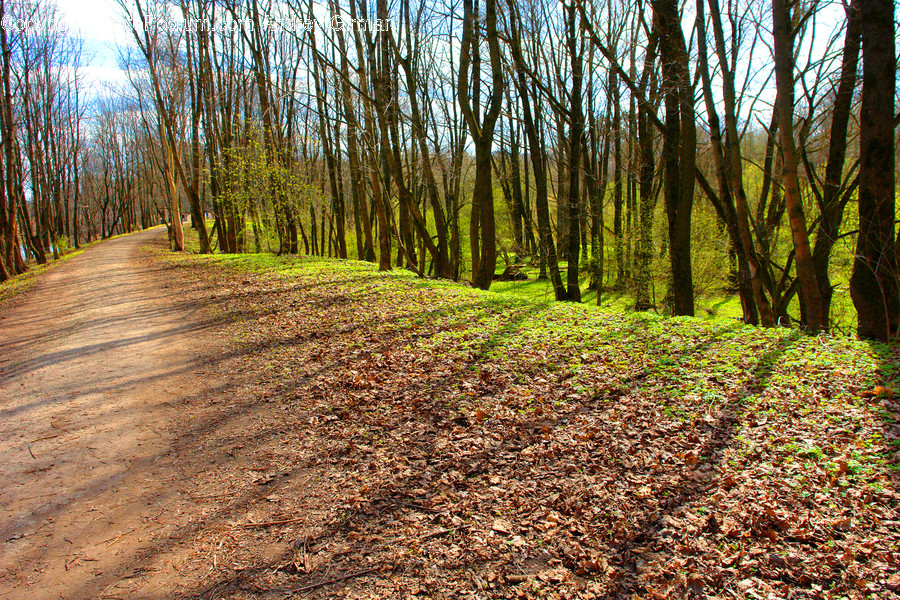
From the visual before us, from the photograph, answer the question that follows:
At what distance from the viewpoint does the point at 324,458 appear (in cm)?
371

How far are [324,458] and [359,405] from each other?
94cm

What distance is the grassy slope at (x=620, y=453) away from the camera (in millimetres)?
2422

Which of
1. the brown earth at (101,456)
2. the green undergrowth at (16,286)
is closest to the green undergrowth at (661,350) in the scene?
the brown earth at (101,456)

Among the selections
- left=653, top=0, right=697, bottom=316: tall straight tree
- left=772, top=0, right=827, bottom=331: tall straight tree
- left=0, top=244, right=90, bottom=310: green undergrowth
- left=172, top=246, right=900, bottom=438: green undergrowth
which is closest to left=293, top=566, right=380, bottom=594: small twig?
left=172, top=246, right=900, bottom=438: green undergrowth

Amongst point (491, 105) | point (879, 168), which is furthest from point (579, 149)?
point (879, 168)

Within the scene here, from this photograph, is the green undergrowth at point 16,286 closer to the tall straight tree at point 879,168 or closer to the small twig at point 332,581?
the small twig at point 332,581

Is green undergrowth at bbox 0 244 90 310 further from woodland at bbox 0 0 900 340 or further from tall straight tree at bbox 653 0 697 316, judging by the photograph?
tall straight tree at bbox 653 0 697 316

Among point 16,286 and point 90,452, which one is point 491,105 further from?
point 16,286

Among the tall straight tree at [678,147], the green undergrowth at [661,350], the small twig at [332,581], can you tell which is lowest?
the small twig at [332,581]

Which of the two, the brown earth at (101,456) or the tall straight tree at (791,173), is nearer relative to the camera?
the brown earth at (101,456)

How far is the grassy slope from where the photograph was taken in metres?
2.42

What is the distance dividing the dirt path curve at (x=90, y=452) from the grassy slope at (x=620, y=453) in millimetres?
1124

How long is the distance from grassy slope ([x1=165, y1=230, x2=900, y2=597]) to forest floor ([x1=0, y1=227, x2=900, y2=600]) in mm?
16

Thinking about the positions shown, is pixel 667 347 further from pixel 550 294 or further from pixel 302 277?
pixel 550 294
